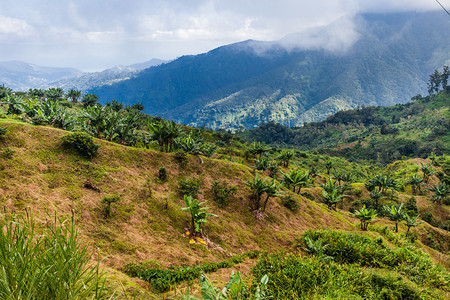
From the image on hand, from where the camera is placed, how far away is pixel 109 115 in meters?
20.3

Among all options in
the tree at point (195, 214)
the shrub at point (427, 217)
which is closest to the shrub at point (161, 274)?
the tree at point (195, 214)

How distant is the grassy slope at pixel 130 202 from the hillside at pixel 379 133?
10339 cm

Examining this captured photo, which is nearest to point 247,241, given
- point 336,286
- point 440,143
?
point 336,286

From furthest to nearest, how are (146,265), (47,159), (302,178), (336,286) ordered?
(302,178)
(47,159)
(146,265)
(336,286)

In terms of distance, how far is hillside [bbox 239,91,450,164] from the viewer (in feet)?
327

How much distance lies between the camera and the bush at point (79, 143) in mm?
15109

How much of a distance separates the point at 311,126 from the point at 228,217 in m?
173

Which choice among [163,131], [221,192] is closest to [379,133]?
[221,192]

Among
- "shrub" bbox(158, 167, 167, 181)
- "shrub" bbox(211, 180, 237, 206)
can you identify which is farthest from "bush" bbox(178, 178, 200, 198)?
"shrub" bbox(211, 180, 237, 206)

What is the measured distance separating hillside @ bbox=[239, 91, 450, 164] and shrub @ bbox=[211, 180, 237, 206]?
103 metres

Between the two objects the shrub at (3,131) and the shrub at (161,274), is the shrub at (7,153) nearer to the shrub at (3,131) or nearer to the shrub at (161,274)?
the shrub at (3,131)

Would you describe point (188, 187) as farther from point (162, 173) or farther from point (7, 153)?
point (7, 153)

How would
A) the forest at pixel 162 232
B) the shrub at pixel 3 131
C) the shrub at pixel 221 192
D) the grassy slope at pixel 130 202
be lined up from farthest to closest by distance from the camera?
1. the shrub at pixel 221 192
2. the shrub at pixel 3 131
3. the grassy slope at pixel 130 202
4. the forest at pixel 162 232

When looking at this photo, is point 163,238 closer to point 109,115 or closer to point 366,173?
point 109,115
